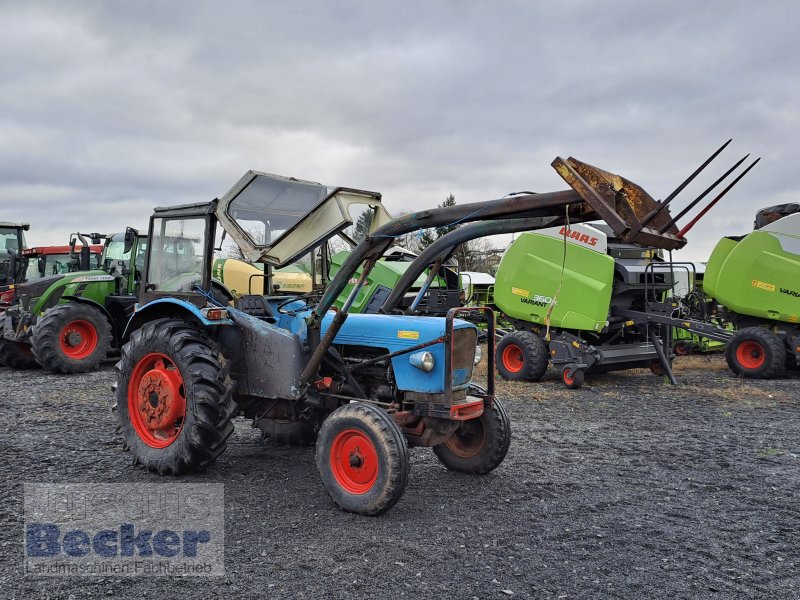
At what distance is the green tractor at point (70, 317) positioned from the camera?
400 inches

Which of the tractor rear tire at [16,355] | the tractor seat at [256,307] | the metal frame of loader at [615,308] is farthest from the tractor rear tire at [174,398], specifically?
the tractor rear tire at [16,355]

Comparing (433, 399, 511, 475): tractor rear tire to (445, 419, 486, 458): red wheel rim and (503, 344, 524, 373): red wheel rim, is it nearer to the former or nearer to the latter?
(445, 419, 486, 458): red wheel rim

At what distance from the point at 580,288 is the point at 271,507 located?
6.37m

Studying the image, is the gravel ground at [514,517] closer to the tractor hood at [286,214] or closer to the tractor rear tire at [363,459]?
the tractor rear tire at [363,459]

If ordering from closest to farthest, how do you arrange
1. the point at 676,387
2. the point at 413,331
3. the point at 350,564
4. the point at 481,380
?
the point at 350,564
the point at 413,331
the point at 676,387
the point at 481,380

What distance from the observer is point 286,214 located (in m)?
5.14

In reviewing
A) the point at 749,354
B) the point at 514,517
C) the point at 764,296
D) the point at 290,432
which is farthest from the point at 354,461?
the point at 764,296

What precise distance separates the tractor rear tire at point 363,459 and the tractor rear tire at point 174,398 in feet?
2.82

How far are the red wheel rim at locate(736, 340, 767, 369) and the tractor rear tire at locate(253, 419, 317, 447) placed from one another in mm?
7637

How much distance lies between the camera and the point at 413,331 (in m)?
4.58

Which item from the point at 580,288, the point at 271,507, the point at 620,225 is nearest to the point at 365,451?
the point at 271,507

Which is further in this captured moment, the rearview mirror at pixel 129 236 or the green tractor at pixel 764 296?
the green tractor at pixel 764 296

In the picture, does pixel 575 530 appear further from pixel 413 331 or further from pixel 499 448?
pixel 413 331

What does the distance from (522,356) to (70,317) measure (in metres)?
6.99
